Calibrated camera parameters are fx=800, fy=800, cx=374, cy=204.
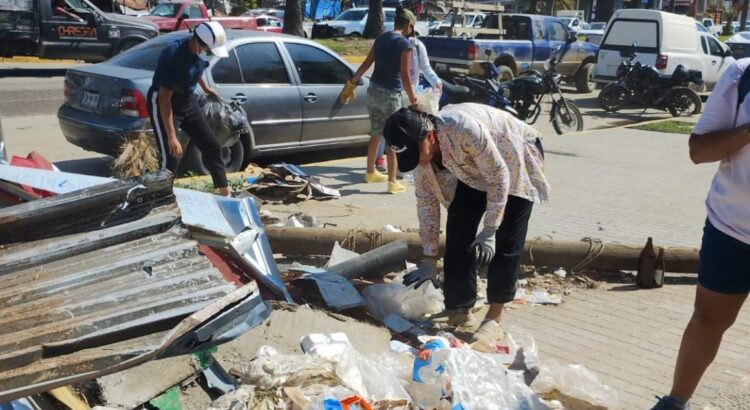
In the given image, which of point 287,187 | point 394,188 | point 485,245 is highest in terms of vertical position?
point 485,245

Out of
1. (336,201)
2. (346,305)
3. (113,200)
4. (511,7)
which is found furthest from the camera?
(511,7)

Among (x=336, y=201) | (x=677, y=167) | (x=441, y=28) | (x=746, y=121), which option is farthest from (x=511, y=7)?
(x=746, y=121)

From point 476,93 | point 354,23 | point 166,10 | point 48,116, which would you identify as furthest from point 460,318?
point 354,23

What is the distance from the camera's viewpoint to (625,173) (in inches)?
406

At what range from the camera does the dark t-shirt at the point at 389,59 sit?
8.12 meters

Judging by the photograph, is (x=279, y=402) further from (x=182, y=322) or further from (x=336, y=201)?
(x=336, y=201)

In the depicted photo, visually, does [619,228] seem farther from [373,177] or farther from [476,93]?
[476,93]

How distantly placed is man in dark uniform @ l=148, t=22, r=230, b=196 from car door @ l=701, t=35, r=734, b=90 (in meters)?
16.1

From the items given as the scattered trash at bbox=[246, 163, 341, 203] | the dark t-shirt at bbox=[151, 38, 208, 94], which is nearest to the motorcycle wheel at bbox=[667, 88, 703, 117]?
the scattered trash at bbox=[246, 163, 341, 203]

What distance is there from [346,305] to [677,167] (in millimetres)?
7521

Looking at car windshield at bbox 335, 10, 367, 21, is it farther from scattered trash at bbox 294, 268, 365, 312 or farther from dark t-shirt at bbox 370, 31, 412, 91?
scattered trash at bbox 294, 268, 365, 312

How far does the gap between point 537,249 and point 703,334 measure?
247 centimetres

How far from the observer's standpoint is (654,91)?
56.9 ft

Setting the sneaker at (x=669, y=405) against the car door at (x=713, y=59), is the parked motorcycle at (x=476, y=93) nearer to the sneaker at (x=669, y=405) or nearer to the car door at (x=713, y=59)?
the sneaker at (x=669, y=405)
